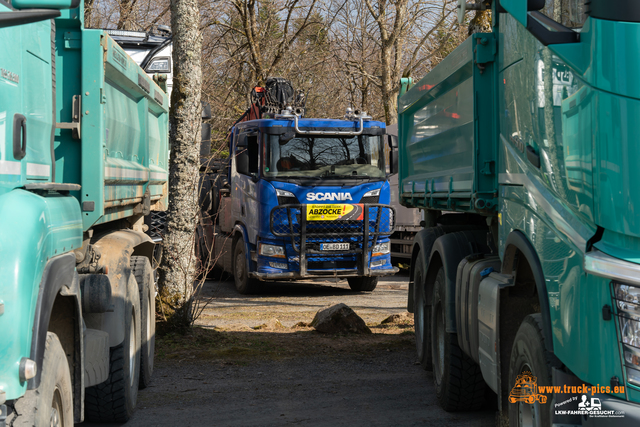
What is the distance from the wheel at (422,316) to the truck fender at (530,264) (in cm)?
236

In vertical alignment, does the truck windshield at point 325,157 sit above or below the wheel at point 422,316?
above

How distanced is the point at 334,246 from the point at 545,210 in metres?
8.57

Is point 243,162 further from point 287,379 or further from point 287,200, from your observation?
point 287,379

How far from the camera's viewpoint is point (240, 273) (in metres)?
13.0

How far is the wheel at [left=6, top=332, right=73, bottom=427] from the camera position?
265 centimetres

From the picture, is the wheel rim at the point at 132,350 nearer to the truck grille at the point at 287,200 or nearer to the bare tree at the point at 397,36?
the truck grille at the point at 287,200

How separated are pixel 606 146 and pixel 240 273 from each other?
10.9 meters

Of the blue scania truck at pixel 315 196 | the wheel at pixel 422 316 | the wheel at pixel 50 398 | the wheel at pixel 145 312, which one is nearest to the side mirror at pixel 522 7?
the wheel at pixel 50 398

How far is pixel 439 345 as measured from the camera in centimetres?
584

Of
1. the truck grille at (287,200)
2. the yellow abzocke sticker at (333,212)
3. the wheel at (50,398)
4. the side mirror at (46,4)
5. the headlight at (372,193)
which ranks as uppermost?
the side mirror at (46,4)

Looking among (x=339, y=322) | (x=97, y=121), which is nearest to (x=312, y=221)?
(x=339, y=322)

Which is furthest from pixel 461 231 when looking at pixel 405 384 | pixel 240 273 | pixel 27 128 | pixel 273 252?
pixel 240 273

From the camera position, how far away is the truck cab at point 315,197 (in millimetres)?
11539

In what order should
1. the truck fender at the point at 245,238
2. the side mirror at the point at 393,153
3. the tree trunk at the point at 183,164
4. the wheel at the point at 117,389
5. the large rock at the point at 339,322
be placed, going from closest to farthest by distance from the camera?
the wheel at the point at 117,389 < the tree trunk at the point at 183,164 < the large rock at the point at 339,322 < the side mirror at the point at 393,153 < the truck fender at the point at 245,238
